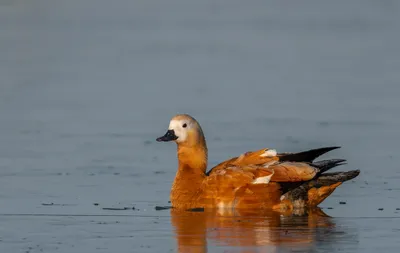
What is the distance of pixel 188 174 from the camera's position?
12.5 meters

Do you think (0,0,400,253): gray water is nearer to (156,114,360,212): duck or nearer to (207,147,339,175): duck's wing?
(156,114,360,212): duck

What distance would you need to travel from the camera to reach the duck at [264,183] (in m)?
11.9

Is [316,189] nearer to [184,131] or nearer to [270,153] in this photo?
[270,153]

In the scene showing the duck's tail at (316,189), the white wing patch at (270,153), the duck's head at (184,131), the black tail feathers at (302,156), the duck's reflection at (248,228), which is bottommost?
the duck's reflection at (248,228)

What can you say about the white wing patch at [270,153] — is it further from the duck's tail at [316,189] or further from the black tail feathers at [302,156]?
the duck's tail at [316,189]

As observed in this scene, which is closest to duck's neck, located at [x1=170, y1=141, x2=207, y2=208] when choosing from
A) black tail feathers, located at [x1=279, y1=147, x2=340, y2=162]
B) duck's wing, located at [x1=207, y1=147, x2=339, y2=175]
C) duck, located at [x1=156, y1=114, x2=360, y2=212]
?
Answer: duck, located at [x1=156, y1=114, x2=360, y2=212]

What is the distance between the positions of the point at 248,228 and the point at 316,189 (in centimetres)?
154

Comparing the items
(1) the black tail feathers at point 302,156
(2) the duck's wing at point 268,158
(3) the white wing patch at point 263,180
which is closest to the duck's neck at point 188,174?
(2) the duck's wing at point 268,158

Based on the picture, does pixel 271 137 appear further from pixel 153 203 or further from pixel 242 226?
pixel 242 226

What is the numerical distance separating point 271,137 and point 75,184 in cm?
314

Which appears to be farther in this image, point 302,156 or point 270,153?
point 270,153

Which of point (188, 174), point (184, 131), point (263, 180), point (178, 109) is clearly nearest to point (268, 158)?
point (263, 180)

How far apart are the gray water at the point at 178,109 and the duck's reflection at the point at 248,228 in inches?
1.0

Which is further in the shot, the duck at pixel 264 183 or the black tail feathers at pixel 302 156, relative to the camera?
the black tail feathers at pixel 302 156
